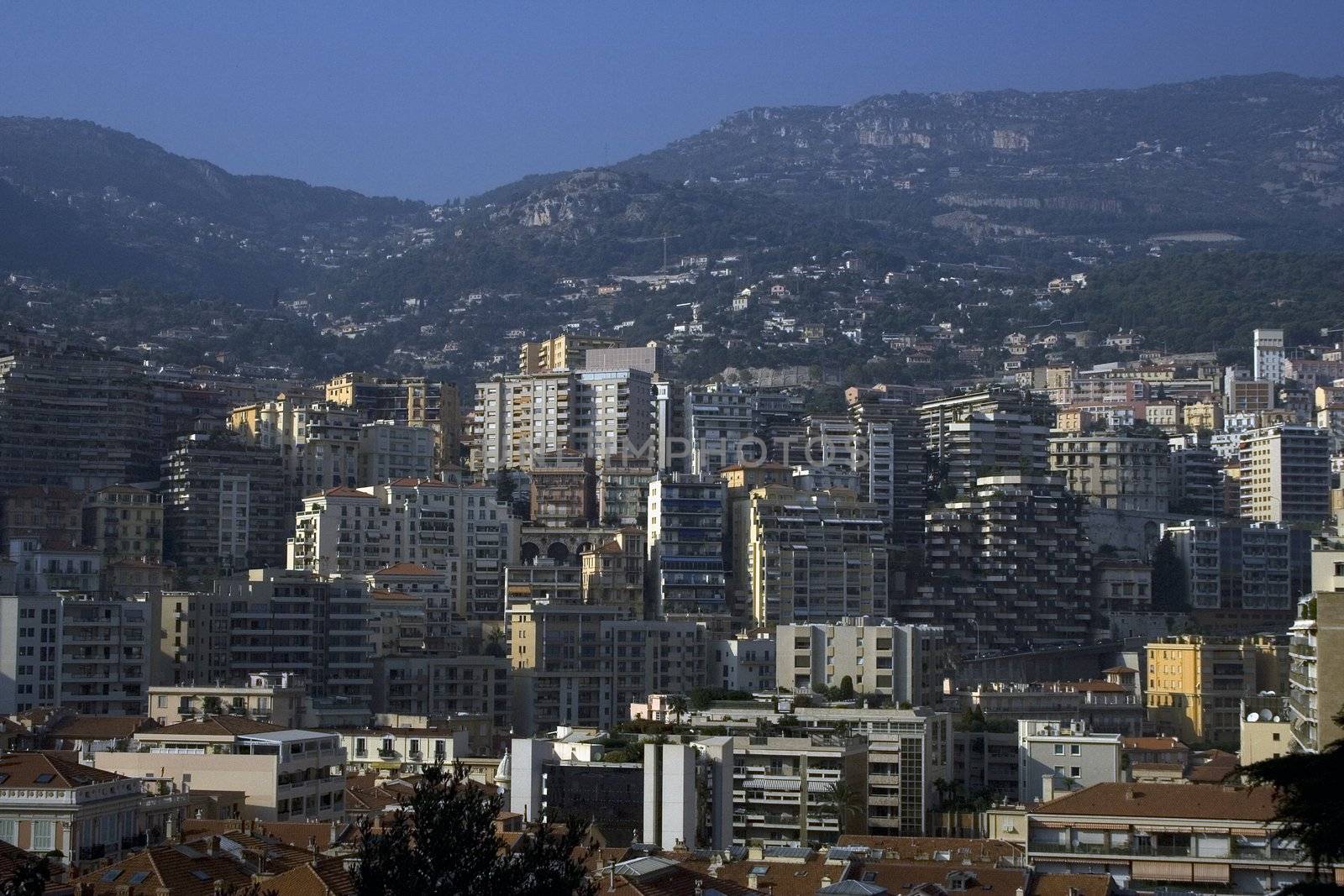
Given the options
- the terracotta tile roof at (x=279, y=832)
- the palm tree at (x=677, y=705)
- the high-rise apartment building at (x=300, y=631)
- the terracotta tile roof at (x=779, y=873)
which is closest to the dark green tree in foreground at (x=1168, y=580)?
the palm tree at (x=677, y=705)

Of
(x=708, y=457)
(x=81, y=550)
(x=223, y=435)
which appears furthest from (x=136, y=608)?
(x=708, y=457)

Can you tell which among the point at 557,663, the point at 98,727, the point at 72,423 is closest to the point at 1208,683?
the point at 557,663

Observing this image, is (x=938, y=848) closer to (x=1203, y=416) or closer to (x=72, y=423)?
(x=72, y=423)

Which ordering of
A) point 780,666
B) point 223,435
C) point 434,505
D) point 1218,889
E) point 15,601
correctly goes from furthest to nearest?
point 223,435 < point 434,505 < point 780,666 < point 15,601 < point 1218,889

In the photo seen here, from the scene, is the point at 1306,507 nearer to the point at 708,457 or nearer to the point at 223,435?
the point at 708,457

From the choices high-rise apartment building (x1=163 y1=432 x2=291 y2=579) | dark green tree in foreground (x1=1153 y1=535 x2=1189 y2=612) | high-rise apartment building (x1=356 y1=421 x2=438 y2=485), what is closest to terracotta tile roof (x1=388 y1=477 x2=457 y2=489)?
high-rise apartment building (x1=163 y1=432 x2=291 y2=579)

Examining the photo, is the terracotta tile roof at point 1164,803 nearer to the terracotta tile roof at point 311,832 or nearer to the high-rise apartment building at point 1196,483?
the terracotta tile roof at point 311,832
